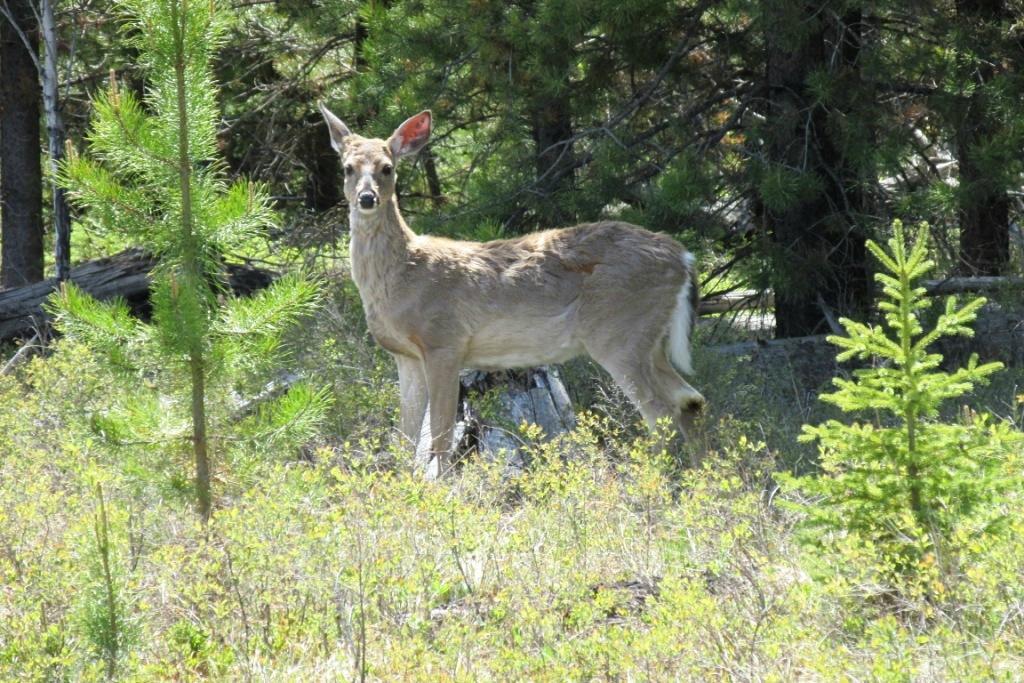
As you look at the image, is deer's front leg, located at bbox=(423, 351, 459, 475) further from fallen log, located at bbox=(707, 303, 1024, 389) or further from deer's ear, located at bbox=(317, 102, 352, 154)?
fallen log, located at bbox=(707, 303, 1024, 389)

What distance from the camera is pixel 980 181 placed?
863cm

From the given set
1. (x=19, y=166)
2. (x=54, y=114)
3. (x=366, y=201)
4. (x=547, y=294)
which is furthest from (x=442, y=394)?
(x=19, y=166)

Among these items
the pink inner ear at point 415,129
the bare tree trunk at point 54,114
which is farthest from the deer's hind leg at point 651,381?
the bare tree trunk at point 54,114

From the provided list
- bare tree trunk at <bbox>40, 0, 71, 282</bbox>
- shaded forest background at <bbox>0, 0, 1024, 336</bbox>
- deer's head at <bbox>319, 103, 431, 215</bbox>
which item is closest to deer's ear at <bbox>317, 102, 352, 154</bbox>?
deer's head at <bbox>319, 103, 431, 215</bbox>

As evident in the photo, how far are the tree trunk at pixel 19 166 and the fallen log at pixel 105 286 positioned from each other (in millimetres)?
1963

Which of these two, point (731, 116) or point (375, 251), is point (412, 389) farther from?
point (731, 116)

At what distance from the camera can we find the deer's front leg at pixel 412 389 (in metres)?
8.45

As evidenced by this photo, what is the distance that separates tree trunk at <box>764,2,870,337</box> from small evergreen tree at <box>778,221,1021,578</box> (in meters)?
4.56

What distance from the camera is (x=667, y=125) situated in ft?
33.3

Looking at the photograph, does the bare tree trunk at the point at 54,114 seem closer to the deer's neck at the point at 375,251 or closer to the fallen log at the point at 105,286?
the fallen log at the point at 105,286

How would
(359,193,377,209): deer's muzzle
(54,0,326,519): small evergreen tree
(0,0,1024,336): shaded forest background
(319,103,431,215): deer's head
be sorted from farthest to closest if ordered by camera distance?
(0,0,1024,336): shaded forest background, (319,103,431,215): deer's head, (359,193,377,209): deer's muzzle, (54,0,326,519): small evergreen tree

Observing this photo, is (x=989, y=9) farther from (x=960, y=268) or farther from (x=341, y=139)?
(x=341, y=139)

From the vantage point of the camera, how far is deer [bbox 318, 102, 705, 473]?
834cm

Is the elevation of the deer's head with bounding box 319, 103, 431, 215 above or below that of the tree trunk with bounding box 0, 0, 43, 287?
above
